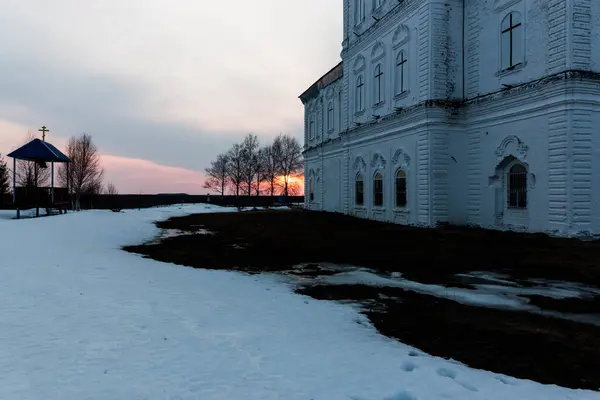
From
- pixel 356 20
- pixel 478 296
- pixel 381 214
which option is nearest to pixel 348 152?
pixel 381 214

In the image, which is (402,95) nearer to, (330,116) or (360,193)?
(360,193)

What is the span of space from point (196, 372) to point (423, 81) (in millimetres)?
19909

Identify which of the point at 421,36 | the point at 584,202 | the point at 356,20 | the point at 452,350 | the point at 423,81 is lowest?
the point at 452,350

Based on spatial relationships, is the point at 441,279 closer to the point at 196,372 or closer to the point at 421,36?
the point at 196,372

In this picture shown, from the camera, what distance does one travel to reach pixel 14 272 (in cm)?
773

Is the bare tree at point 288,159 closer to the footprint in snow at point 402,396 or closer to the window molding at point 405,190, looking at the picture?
the window molding at point 405,190

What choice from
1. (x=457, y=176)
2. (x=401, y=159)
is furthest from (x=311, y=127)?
(x=457, y=176)

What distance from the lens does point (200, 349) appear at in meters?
4.44

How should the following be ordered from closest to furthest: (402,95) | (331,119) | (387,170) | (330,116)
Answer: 1. (402,95)
2. (387,170)
3. (331,119)
4. (330,116)

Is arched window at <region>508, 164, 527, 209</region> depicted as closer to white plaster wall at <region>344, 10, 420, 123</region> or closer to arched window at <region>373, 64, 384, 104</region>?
white plaster wall at <region>344, 10, 420, 123</region>

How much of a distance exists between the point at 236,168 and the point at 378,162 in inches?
2268

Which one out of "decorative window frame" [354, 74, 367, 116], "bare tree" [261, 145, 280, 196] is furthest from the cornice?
"bare tree" [261, 145, 280, 196]

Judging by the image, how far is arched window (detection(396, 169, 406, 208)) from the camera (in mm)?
23062

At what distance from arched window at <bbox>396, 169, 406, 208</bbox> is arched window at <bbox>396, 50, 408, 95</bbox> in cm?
453
